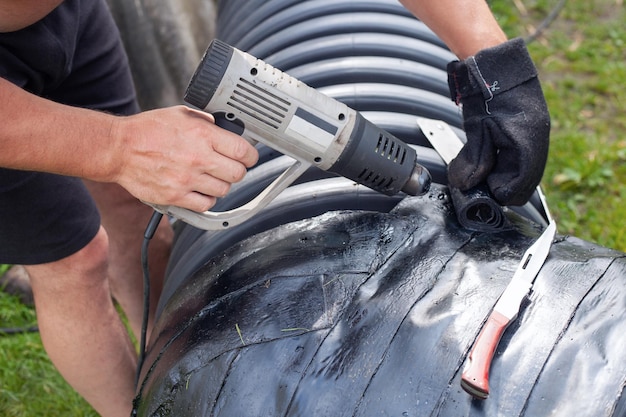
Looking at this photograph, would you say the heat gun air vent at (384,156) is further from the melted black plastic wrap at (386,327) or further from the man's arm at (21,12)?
the man's arm at (21,12)

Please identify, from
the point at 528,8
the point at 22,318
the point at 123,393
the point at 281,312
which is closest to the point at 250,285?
the point at 281,312

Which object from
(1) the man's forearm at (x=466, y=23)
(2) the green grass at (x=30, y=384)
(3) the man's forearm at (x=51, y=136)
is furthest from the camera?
(2) the green grass at (x=30, y=384)

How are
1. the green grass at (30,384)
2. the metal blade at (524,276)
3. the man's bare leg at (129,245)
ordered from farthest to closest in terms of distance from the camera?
the green grass at (30,384) < the man's bare leg at (129,245) < the metal blade at (524,276)

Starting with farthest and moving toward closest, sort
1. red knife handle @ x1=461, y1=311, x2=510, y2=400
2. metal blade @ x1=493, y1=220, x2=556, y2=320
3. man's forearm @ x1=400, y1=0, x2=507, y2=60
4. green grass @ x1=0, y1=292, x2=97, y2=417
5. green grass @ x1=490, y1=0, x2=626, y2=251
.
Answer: green grass @ x1=490, y1=0, x2=626, y2=251, green grass @ x1=0, y1=292, x2=97, y2=417, man's forearm @ x1=400, y1=0, x2=507, y2=60, metal blade @ x1=493, y1=220, x2=556, y2=320, red knife handle @ x1=461, y1=311, x2=510, y2=400

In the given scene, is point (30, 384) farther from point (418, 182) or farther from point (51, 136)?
point (418, 182)

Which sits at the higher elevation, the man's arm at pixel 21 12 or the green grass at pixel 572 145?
the man's arm at pixel 21 12

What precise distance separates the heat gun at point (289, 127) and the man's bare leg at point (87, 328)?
0.50 metres

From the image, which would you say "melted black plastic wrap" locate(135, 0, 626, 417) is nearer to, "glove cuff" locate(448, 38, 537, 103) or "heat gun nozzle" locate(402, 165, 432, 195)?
"heat gun nozzle" locate(402, 165, 432, 195)

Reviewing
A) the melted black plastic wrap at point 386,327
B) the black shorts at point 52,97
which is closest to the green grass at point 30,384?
the black shorts at point 52,97

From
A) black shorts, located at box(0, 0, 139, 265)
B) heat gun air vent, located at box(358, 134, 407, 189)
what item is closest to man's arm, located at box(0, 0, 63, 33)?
black shorts, located at box(0, 0, 139, 265)

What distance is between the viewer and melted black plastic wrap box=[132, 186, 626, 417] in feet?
3.59

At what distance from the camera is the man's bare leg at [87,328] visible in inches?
72.6

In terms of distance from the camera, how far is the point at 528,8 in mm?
4410

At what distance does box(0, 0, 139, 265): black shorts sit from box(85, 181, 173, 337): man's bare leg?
354mm
